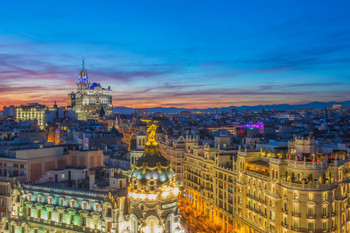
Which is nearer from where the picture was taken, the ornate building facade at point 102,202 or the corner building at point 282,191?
the ornate building facade at point 102,202

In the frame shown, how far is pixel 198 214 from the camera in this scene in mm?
85875

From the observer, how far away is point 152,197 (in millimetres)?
37938

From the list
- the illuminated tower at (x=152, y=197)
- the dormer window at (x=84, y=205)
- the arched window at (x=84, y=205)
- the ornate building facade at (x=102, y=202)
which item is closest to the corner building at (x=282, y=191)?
the ornate building facade at (x=102, y=202)

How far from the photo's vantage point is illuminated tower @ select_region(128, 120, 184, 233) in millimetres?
37938

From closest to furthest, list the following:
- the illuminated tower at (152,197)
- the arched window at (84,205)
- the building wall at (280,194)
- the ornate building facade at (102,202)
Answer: the illuminated tower at (152,197)
the ornate building facade at (102,202)
the arched window at (84,205)
the building wall at (280,194)

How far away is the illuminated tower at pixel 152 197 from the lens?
3794 cm

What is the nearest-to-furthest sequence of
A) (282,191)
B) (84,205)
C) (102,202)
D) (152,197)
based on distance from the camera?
1. (152,197)
2. (102,202)
3. (84,205)
4. (282,191)

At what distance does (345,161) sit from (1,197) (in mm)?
67355

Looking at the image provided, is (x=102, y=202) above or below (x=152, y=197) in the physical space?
below

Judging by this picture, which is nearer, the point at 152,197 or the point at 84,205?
the point at 152,197

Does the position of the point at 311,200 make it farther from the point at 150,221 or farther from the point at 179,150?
the point at 179,150

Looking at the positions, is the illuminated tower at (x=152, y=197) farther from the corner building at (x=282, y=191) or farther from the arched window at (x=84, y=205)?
the corner building at (x=282, y=191)

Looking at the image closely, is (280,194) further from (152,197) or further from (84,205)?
(84,205)

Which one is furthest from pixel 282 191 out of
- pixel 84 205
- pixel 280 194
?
pixel 84 205
